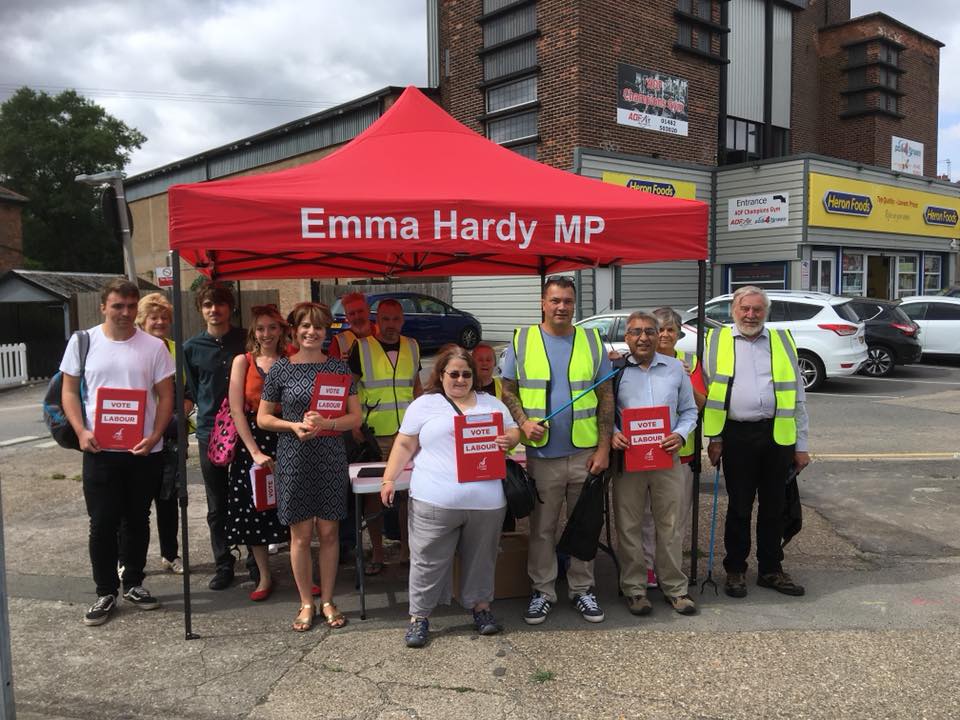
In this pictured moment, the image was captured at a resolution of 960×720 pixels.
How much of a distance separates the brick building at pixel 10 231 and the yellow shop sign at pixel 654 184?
2840 cm

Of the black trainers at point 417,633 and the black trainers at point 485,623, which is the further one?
the black trainers at point 485,623

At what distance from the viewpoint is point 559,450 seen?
3.96 m

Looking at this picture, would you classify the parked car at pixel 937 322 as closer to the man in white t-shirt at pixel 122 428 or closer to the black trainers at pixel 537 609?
the black trainers at pixel 537 609

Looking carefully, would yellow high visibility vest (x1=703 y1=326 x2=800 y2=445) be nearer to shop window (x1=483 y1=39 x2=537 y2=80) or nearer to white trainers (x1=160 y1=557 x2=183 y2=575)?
white trainers (x1=160 y1=557 x2=183 y2=575)

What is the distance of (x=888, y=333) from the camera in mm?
13797

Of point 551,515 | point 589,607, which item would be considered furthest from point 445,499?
point 589,607

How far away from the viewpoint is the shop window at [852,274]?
67.8 feet

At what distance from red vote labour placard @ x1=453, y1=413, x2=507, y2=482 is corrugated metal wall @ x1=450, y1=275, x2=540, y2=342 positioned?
15514mm

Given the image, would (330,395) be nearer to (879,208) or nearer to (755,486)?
(755,486)

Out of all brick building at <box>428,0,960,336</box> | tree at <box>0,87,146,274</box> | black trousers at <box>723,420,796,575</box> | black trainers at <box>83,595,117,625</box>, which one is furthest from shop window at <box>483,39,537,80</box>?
tree at <box>0,87,146,274</box>

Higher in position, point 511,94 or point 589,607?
point 511,94

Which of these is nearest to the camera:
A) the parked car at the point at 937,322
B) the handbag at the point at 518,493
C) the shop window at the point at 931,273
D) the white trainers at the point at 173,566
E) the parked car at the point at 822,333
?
the handbag at the point at 518,493

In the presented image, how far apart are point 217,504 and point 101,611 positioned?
0.83 metres

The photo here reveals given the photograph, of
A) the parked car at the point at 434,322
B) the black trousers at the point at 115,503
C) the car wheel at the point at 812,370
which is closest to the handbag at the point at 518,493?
the black trousers at the point at 115,503
